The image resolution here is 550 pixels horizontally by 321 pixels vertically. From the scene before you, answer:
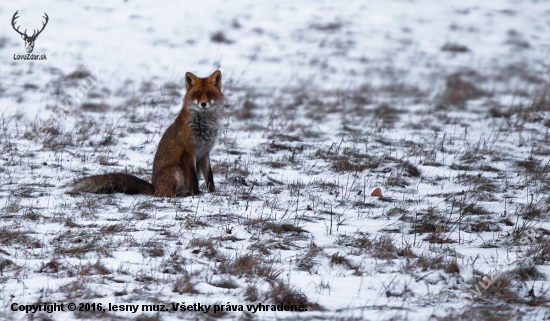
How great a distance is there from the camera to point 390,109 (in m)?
15.9

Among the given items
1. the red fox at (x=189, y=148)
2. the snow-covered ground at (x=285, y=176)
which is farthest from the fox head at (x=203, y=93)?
the snow-covered ground at (x=285, y=176)

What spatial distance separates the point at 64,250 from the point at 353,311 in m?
2.85

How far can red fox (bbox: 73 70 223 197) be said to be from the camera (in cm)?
838

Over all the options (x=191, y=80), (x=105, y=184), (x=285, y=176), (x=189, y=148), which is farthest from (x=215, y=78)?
(x=105, y=184)

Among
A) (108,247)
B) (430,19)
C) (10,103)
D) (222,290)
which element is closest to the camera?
(222,290)

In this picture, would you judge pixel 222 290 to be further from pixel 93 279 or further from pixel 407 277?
pixel 407 277

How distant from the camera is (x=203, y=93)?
Result: 8844 mm

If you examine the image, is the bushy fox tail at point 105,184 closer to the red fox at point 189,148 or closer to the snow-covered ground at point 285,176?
the red fox at point 189,148

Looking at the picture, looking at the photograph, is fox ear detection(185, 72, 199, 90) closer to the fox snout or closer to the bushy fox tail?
the fox snout

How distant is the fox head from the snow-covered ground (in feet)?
4.08

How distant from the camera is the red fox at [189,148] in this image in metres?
8.38

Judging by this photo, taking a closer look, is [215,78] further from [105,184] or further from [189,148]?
[105,184]

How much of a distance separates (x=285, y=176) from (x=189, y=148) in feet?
5.44

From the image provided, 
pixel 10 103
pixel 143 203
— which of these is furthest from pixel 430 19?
pixel 143 203
